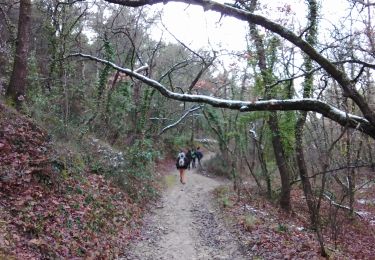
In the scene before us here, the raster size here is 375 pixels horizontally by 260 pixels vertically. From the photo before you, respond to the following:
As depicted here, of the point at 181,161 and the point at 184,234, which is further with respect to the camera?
the point at 181,161

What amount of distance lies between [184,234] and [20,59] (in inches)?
292

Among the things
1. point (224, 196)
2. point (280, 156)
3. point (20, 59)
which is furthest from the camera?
point (224, 196)

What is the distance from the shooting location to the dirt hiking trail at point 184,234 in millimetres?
9227

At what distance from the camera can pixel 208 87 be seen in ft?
99.2

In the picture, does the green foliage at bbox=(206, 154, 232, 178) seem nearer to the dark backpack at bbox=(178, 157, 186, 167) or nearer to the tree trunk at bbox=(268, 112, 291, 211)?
the dark backpack at bbox=(178, 157, 186, 167)

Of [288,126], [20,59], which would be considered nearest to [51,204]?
[20,59]

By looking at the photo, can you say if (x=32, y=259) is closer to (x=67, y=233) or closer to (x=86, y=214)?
(x=67, y=233)

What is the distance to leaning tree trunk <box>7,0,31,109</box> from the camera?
39.8ft

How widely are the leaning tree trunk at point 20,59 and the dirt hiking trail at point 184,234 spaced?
5.62m

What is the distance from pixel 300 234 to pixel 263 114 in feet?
17.0

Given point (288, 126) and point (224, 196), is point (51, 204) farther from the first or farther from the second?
point (224, 196)

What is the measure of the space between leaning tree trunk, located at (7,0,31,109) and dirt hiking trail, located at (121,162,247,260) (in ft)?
18.5

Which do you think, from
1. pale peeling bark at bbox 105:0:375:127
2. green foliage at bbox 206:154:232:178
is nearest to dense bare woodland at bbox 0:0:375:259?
pale peeling bark at bbox 105:0:375:127

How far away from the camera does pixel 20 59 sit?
12.4m
